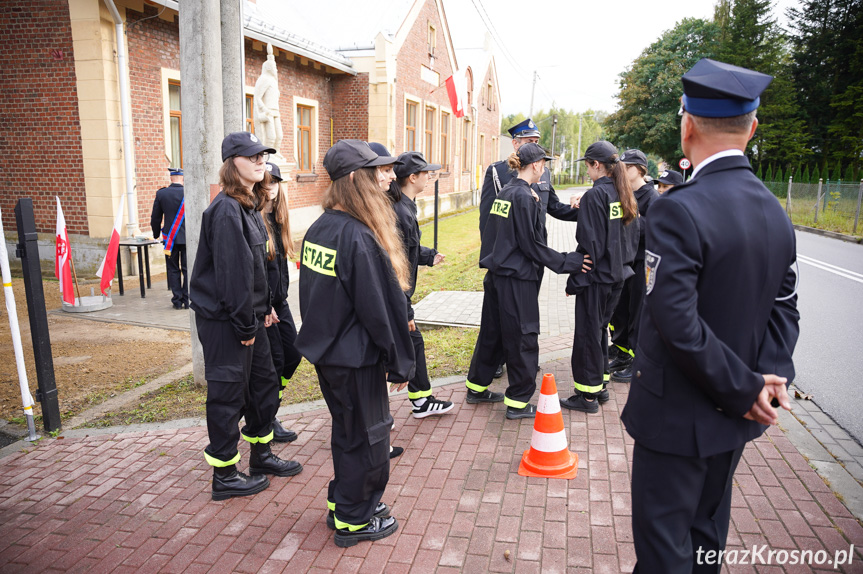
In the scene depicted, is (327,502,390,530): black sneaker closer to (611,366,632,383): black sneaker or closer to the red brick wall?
(611,366,632,383): black sneaker

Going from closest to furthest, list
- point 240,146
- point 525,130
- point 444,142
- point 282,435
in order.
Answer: point 240,146 < point 282,435 < point 525,130 < point 444,142

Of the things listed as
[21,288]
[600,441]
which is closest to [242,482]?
[600,441]

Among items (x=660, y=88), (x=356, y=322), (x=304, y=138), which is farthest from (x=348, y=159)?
(x=660, y=88)

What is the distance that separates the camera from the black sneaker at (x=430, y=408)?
489 centimetres

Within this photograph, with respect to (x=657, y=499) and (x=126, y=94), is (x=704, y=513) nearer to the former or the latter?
(x=657, y=499)

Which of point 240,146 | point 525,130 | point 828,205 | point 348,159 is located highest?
point 525,130

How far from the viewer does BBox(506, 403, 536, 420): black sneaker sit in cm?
486

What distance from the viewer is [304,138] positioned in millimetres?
18891

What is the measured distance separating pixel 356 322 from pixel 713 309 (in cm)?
172

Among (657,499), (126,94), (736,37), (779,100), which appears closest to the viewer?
(657,499)

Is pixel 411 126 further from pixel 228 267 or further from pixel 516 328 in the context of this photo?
pixel 228 267

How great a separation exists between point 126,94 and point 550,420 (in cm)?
1062

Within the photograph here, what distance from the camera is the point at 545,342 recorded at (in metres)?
7.07

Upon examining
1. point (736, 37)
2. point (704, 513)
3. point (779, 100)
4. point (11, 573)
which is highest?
point (736, 37)
